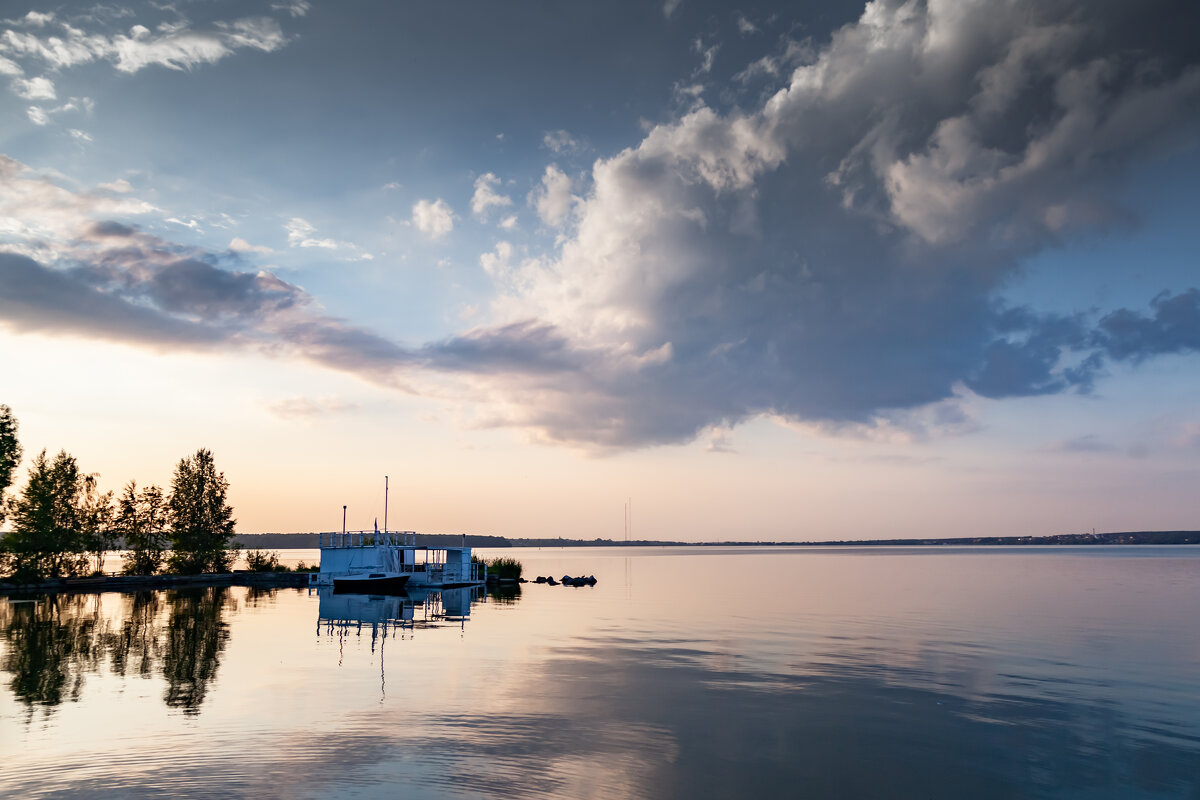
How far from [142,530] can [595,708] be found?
97.4 meters

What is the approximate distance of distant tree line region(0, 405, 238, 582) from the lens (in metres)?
75.4

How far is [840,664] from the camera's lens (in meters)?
33.0

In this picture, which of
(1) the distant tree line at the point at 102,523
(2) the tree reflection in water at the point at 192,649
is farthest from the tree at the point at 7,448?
(2) the tree reflection in water at the point at 192,649

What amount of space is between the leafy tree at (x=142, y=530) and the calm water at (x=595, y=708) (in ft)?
166

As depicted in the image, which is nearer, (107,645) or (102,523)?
(107,645)

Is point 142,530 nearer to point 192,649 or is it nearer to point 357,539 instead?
point 357,539

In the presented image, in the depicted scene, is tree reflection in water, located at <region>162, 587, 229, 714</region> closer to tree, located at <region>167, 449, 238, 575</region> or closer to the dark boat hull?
the dark boat hull

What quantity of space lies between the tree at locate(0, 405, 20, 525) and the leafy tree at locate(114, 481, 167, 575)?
27337 mm

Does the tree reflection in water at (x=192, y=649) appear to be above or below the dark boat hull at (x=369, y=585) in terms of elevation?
above

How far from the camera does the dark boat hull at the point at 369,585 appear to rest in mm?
81062

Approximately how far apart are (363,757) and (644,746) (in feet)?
23.5

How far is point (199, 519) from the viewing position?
10469cm

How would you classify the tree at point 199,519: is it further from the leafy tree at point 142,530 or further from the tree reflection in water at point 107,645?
the tree reflection in water at point 107,645

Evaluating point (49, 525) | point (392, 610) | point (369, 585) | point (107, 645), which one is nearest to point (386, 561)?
point (369, 585)
